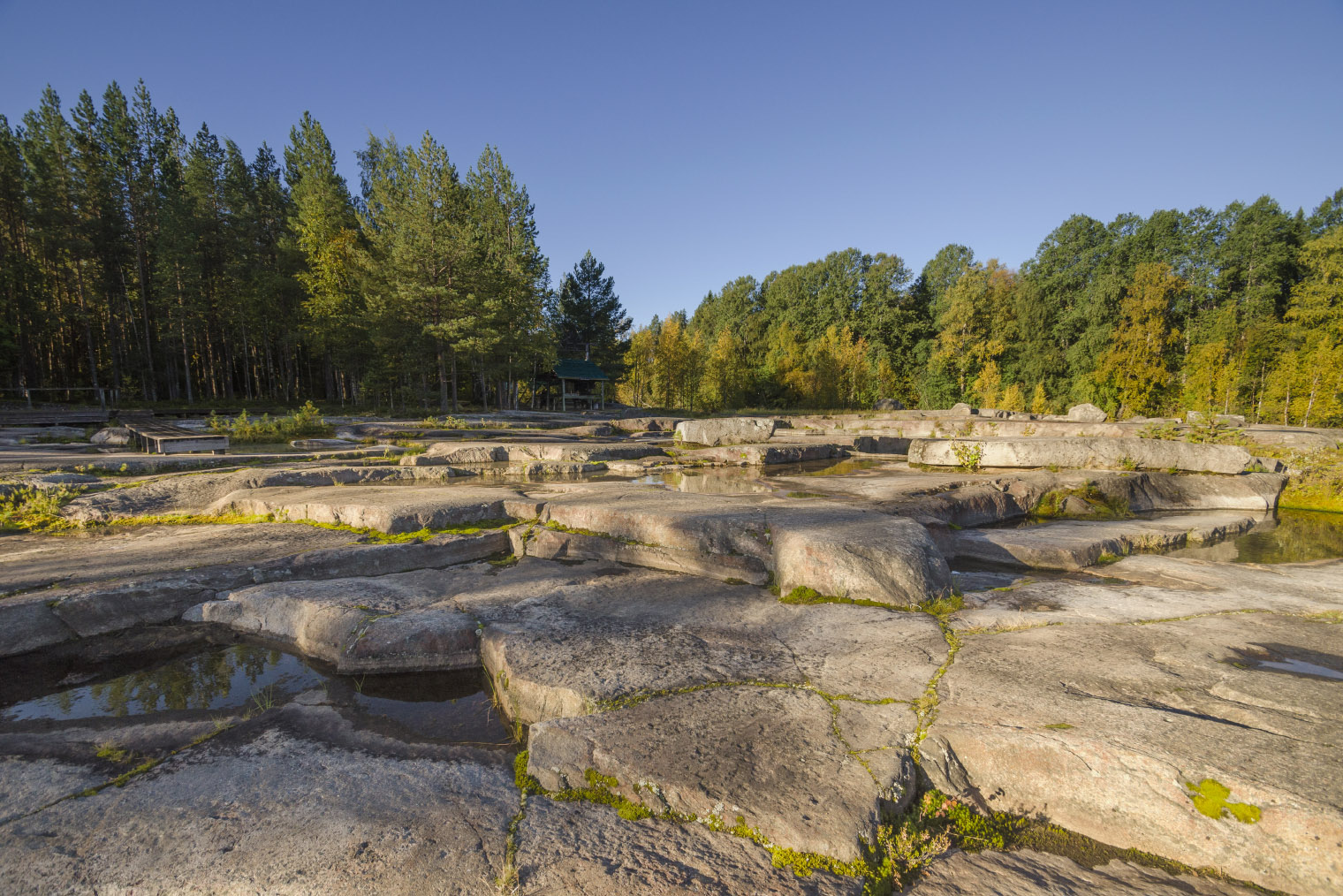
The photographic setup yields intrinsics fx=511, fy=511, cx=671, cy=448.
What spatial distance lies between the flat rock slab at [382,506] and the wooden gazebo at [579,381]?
33.1 metres

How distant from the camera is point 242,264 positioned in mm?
29062

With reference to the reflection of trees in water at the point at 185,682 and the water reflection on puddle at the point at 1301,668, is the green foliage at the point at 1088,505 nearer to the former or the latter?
the water reflection on puddle at the point at 1301,668

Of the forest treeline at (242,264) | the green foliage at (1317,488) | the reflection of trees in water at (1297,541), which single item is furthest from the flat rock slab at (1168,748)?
the forest treeline at (242,264)

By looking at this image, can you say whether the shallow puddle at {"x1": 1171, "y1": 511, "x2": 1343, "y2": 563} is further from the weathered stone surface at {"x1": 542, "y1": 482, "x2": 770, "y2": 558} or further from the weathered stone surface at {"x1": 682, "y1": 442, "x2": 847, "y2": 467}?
the weathered stone surface at {"x1": 682, "y1": 442, "x2": 847, "y2": 467}

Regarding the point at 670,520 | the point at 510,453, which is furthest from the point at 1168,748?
the point at 510,453

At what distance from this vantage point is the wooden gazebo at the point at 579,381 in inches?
1553

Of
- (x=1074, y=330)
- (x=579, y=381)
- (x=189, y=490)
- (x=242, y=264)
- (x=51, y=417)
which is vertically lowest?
(x=189, y=490)

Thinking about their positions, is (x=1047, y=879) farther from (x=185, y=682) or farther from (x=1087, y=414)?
(x=1087, y=414)

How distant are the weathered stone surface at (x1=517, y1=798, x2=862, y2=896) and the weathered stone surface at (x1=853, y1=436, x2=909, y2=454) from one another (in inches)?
567

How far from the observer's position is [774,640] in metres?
3.04

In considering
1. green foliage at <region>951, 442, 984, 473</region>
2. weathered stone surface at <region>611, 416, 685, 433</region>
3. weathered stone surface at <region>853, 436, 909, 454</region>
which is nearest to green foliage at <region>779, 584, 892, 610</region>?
green foliage at <region>951, 442, 984, 473</region>

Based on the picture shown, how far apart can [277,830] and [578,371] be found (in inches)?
1548

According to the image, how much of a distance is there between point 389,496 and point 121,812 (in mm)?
4341

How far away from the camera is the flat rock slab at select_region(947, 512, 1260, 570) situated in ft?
16.0
